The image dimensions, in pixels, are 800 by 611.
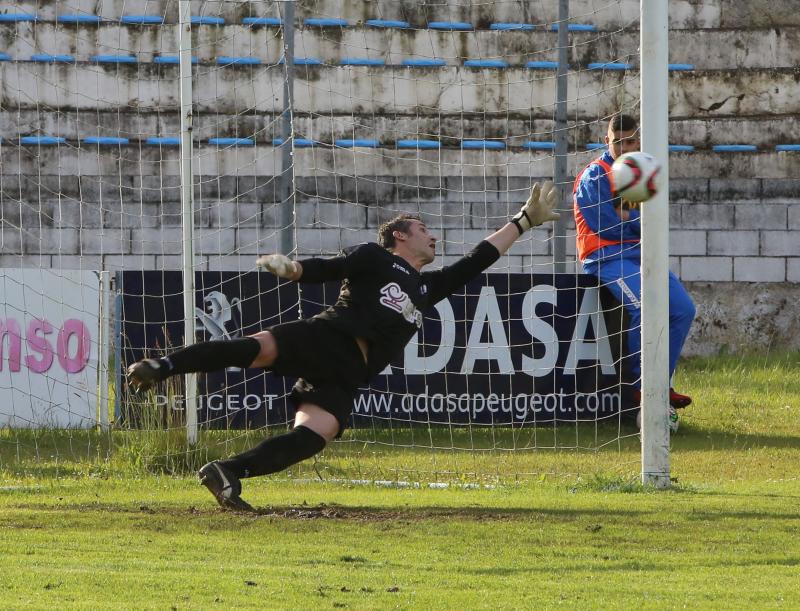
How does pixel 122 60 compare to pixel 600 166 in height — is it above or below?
above

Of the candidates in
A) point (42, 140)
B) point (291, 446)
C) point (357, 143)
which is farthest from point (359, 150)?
point (291, 446)

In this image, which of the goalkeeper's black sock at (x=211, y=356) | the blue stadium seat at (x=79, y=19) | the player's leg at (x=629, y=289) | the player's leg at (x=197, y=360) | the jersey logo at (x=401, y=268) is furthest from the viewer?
the blue stadium seat at (x=79, y=19)

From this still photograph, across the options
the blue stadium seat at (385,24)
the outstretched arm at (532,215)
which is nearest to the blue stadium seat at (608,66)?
the blue stadium seat at (385,24)

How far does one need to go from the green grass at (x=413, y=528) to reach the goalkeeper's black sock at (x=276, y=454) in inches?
10.1

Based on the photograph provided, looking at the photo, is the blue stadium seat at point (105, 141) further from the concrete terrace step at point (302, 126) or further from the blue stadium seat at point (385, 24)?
the blue stadium seat at point (385, 24)

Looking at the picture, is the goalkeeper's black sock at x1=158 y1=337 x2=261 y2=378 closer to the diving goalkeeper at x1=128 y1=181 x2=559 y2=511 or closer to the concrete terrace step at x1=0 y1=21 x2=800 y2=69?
the diving goalkeeper at x1=128 y1=181 x2=559 y2=511

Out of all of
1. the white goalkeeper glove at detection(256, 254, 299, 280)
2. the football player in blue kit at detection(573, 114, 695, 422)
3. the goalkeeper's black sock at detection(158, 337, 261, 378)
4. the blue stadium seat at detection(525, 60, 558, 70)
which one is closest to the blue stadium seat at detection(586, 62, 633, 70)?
the blue stadium seat at detection(525, 60, 558, 70)

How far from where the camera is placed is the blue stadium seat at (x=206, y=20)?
1675cm

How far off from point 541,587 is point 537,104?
460 inches

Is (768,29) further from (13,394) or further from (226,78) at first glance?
(13,394)

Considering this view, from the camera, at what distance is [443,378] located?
12.2m

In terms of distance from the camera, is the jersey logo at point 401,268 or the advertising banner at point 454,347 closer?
the jersey logo at point 401,268

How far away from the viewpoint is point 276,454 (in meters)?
7.82

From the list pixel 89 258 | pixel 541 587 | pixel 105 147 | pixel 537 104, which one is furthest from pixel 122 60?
pixel 541 587
